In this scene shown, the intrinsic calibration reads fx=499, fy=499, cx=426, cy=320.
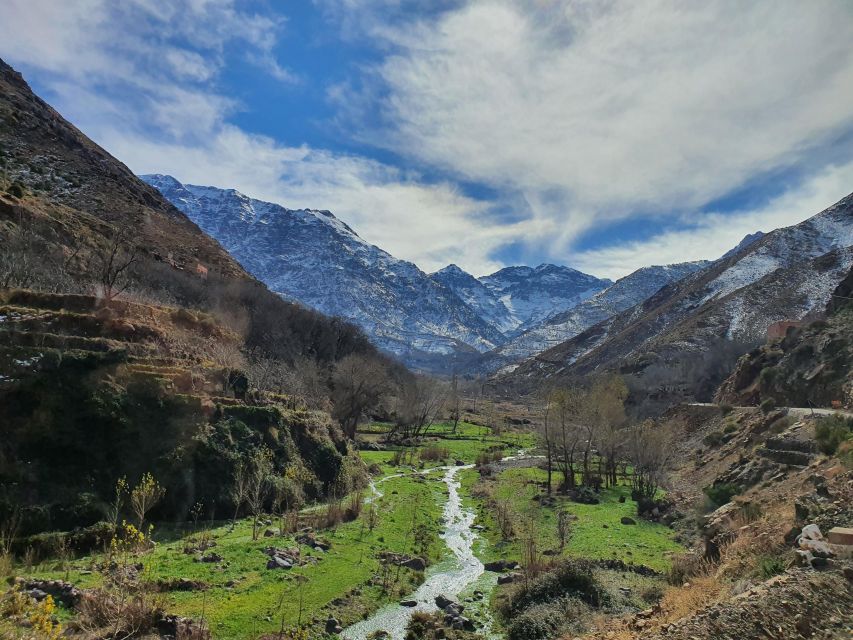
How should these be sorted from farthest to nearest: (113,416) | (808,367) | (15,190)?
(15,190), (808,367), (113,416)

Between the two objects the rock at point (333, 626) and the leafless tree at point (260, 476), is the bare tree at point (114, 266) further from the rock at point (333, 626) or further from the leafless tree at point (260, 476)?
the rock at point (333, 626)

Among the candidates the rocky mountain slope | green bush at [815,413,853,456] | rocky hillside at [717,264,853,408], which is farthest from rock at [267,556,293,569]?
the rocky mountain slope

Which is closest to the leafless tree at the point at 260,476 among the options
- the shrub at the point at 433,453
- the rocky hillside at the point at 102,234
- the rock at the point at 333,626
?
the rock at the point at 333,626

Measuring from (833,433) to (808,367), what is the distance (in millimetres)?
32113

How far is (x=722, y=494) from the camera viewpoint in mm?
32031

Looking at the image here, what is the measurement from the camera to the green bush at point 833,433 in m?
27.7

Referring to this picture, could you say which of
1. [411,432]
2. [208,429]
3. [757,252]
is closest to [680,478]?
[208,429]

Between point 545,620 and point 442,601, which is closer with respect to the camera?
point 545,620

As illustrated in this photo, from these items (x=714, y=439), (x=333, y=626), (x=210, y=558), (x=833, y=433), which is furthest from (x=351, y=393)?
(x=833, y=433)

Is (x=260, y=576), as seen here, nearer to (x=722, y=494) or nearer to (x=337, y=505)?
(x=337, y=505)

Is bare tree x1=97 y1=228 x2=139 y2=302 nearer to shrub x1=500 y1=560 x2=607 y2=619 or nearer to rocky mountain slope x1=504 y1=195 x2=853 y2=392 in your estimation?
shrub x1=500 y1=560 x2=607 y2=619

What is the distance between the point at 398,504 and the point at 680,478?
96.1 ft

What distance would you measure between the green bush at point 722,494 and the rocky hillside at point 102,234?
49084 millimetres

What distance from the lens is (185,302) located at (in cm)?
7500
